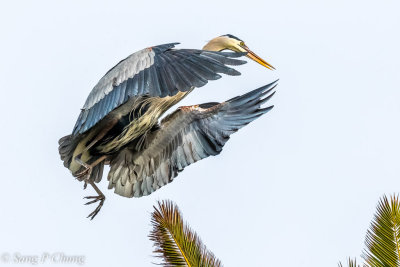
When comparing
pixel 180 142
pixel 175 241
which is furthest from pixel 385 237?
pixel 180 142

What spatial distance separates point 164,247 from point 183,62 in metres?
2.03

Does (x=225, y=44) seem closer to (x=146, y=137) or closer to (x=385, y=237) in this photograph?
(x=146, y=137)

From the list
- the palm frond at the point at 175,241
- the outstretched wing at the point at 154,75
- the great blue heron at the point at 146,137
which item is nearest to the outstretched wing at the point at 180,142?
the great blue heron at the point at 146,137

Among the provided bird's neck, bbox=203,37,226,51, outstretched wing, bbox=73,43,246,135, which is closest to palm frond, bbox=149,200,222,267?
outstretched wing, bbox=73,43,246,135

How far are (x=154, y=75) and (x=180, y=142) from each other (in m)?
1.77

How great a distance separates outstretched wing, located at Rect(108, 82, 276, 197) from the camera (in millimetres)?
9531

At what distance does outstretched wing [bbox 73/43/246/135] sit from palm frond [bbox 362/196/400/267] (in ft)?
6.18

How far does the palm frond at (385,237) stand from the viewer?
6.61 meters

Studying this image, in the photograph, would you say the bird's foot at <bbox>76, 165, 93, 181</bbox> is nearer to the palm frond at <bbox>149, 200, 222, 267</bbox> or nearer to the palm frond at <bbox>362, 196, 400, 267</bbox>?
the palm frond at <bbox>149, 200, 222, 267</bbox>

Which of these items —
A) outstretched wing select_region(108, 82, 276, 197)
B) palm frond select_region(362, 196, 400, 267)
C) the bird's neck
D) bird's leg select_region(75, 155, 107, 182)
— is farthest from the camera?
the bird's neck

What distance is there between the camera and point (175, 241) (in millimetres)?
6906

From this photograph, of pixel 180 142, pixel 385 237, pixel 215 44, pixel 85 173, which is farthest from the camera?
pixel 215 44

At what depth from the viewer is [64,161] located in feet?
31.1

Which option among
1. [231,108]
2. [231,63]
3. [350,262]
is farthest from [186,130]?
[350,262]
